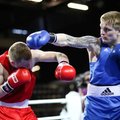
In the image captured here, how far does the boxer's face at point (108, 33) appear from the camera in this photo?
212cm

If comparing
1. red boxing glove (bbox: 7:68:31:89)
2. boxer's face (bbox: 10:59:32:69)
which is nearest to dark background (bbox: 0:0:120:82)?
boxer's face (bbox: 10:59:32:69)

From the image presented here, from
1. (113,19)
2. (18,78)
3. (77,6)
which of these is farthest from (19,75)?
(77,6)

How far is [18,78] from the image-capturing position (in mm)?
2166

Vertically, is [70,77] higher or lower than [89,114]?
higher

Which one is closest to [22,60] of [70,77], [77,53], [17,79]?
[17,79]

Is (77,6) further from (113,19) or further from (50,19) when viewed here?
(113,19)

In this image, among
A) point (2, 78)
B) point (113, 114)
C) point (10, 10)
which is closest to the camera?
point (113, 114)

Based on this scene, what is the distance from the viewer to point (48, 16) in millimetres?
10570

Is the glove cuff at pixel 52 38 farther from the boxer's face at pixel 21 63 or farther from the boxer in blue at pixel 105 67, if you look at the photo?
the boxer's face at pixel 21 63

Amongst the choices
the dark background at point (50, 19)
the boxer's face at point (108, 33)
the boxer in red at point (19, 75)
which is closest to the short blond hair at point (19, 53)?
the boxer in red at point (19, 75)

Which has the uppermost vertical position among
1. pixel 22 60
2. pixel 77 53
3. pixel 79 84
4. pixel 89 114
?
pixel 22 60

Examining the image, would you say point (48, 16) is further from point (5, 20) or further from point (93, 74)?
point (93, 74)

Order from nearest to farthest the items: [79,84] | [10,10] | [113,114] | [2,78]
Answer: [113,114] < [2,78] < [79,84] < [10,10]

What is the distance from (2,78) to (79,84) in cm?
220
